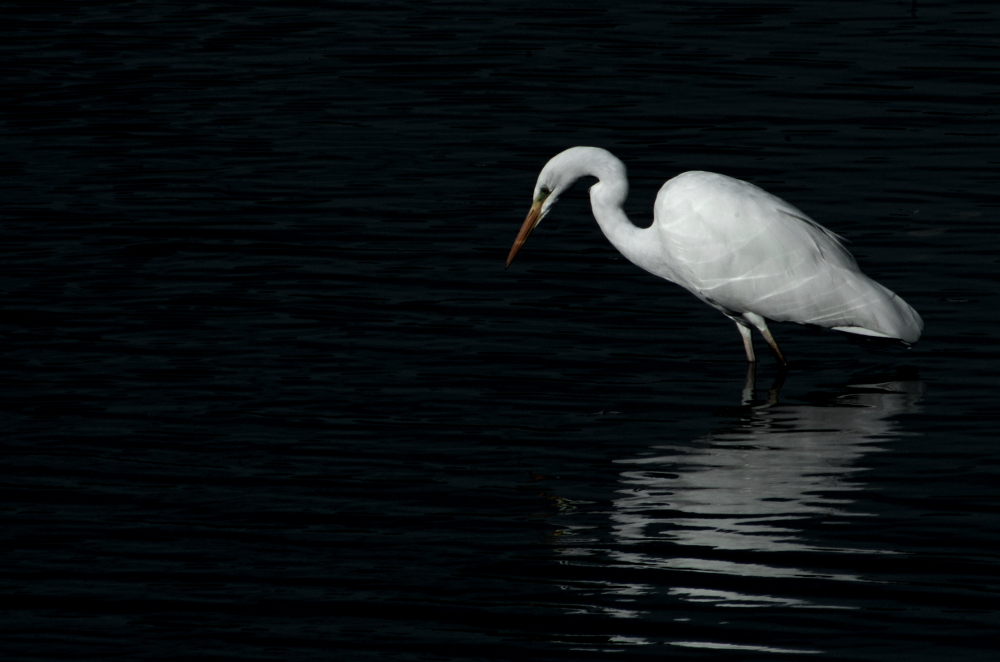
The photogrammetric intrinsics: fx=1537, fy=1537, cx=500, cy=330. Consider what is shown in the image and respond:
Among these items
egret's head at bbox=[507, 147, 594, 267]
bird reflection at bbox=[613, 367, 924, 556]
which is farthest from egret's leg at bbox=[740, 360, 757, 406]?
egret's head at bbox=[507, 147, 594, 267]

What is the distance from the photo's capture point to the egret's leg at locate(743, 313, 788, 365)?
931 centimetres

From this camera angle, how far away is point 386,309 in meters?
10.2

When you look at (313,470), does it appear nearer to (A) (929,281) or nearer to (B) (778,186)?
(A) (929,281)

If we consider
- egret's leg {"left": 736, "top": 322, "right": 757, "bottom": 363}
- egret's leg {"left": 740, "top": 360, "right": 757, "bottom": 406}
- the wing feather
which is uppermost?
the wing feather

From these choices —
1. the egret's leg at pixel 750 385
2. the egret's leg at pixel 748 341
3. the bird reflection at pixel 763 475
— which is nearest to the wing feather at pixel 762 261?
the egret's leg at pixel 748 341

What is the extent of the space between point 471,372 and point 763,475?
7.16 ft

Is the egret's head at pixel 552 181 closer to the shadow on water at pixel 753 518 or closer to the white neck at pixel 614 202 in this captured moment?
the white neck at pixel 614 202

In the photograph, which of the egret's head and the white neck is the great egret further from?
the egret's head

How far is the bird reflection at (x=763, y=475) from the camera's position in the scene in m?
6.83

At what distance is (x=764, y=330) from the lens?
30.9 ft

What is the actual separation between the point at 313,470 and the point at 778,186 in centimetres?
630

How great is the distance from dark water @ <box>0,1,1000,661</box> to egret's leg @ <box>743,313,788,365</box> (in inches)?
8.1

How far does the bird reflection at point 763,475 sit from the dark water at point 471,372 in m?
0.03

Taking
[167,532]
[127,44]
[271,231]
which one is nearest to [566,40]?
[127,44]
